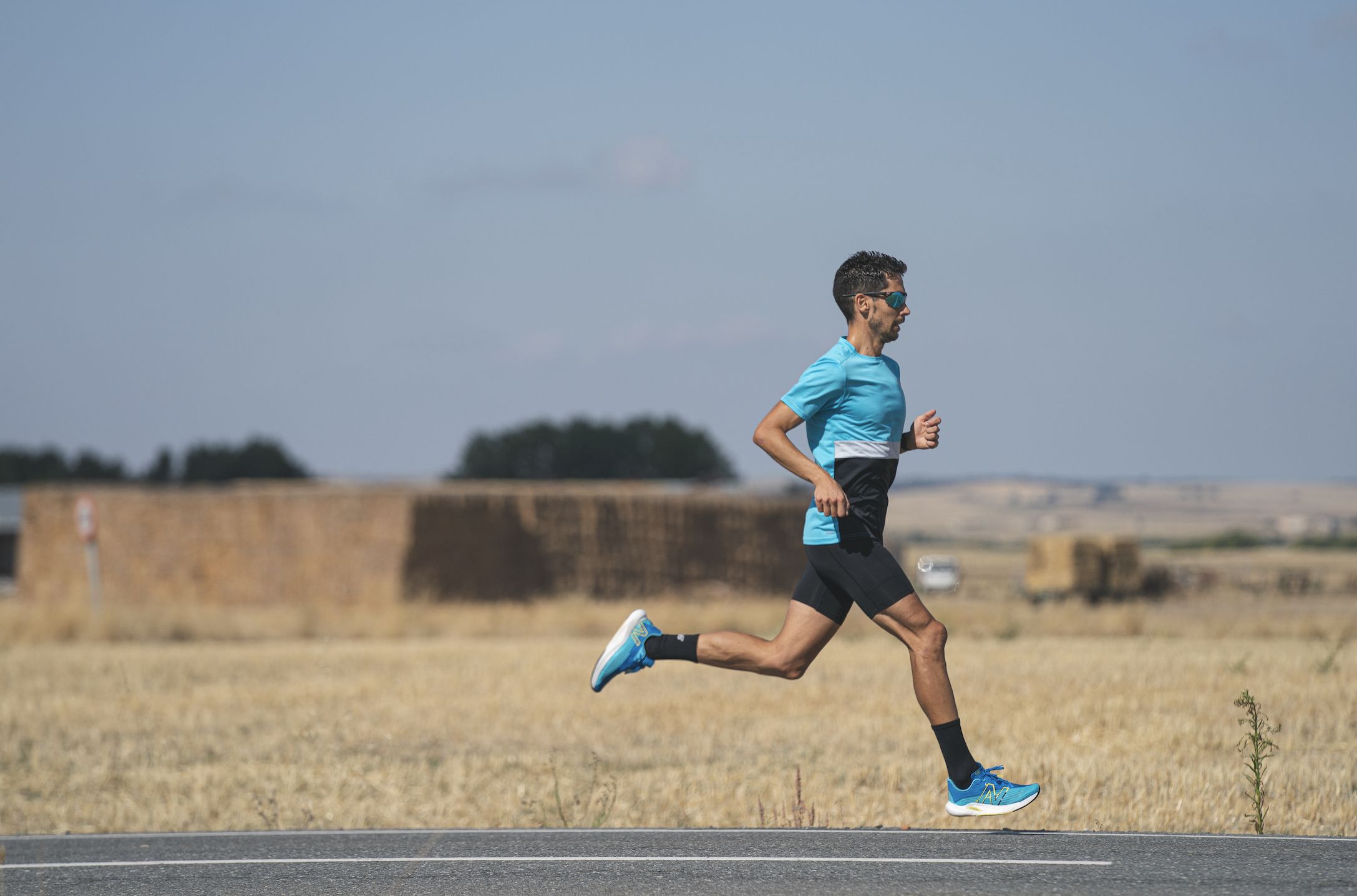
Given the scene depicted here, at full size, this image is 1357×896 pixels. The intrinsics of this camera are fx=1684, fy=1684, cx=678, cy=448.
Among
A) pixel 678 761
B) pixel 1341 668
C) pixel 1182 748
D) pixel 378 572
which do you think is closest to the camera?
pixel 1182 748

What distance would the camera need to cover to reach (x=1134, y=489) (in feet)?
420

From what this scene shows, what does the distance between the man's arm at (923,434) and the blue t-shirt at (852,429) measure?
0.18 m

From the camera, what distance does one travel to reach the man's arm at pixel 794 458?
6.82m

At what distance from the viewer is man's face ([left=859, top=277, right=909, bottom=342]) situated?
7.20m

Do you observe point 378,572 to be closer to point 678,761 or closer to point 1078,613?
point 1078,613

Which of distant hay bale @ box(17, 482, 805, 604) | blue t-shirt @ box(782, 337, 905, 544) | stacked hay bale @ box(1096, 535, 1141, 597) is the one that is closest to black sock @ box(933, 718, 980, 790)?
blue t-shirt @ box(782, 337, 905, 544)

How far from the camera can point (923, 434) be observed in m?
7.37

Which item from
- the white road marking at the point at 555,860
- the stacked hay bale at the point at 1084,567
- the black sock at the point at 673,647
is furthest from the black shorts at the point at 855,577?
the stacked hay bale at the point at 1084,567

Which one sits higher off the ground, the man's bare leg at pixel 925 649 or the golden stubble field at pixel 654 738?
the man's bare leg at pixel 925 649

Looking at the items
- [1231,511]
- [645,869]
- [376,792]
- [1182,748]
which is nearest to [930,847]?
[645,869]

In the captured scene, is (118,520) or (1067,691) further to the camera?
(118,520)

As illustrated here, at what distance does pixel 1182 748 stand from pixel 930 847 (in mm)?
3665

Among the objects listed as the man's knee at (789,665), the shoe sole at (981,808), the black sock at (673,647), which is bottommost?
the shoe sole at (981,808)

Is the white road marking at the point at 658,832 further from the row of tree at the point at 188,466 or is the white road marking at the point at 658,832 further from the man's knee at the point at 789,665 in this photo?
the row of tree at the point at 188,466
